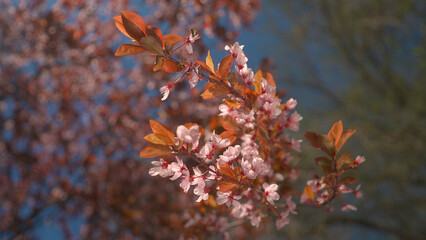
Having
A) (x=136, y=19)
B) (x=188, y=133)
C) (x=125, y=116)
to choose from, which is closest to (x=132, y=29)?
(x=136, y=19)

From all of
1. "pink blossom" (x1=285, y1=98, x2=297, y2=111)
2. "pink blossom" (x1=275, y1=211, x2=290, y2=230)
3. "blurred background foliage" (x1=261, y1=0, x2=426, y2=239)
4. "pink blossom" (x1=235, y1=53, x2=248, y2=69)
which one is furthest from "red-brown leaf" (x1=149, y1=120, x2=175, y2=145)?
"blurred background foliage" (x1=261, y1=0, x2=426, y2=239)

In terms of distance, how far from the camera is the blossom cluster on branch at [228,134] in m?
0.67

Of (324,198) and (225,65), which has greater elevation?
(225,65)

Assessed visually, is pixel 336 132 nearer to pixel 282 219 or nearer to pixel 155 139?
pixel 282 219

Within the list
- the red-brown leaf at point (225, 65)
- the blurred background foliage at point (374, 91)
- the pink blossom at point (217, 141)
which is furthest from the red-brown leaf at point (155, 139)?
the blurred background foliage at point (374, 91)

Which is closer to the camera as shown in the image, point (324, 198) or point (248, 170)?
point (248, 170)

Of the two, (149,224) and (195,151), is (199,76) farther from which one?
(149,224)

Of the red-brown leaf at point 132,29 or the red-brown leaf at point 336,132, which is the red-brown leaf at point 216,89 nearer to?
the red-brown leaf at point 132,29

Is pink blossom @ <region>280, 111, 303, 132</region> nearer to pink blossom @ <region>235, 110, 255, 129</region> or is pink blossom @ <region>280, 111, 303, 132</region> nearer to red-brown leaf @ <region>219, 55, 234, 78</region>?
pink blossom @ <region>235, 110, 255, 129</region>

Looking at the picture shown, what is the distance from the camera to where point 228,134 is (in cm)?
83

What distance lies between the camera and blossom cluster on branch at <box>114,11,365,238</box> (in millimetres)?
667

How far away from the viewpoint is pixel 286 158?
1.06m

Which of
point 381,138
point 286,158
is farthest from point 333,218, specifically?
point 381,138

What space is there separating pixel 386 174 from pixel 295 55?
10.7 feet
